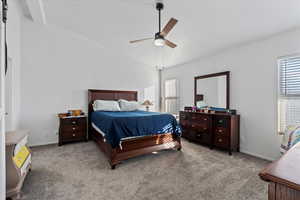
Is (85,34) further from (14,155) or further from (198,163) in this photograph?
(198,163)

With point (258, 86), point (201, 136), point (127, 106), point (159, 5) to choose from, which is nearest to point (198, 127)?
point (201, 136)

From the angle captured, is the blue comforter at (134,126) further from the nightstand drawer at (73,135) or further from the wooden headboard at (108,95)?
the wooden headboard at (108,95)

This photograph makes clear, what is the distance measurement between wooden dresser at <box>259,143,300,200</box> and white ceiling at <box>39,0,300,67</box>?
245cm

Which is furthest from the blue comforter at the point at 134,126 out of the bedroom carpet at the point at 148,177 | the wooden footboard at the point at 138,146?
the bedroom carpet at the point at 148,177

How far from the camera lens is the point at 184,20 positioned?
9.35 ft

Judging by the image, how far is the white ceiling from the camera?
232 centimetres

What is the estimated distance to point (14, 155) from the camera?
69.9 inches

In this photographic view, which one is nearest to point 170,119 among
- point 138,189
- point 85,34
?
point 138,189

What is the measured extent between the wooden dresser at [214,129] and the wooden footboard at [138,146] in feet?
2.46

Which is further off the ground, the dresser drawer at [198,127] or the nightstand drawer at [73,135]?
the dresser drawer at [198,127]

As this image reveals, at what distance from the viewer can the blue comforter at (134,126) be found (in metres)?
2.54

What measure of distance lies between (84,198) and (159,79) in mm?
4791

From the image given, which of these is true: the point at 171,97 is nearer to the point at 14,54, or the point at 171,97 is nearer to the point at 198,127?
the point at 198,127

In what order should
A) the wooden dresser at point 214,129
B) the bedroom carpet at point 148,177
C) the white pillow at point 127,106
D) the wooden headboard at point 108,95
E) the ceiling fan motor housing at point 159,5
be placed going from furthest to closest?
1. the white pillow at point 127,106
2. the wooden headboard at point 108,95
3. the wooden dresser at point 214,129
4. the ceiling fan motor housing at point 159,5
5. the bedroom carpet at point 148,177
